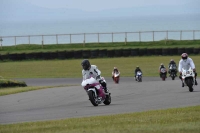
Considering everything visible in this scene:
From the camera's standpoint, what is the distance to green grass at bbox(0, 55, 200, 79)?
144 feet

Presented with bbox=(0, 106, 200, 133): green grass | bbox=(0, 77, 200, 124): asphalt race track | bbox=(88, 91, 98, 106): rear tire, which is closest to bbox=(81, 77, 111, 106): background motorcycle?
bbox=(88, 91, 98, 106): rear tire

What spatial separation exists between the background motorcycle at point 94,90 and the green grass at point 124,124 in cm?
404

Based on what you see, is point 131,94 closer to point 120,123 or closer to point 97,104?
point 97,104

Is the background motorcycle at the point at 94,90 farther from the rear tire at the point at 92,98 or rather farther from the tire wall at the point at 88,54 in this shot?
the tire wall at the point at 88,54

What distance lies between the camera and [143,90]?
25.3 m

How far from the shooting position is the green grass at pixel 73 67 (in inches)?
1727

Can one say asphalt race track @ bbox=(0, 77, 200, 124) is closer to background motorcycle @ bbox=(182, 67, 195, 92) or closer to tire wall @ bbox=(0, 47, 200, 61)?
background motorcycle @ bbox=(182, 67, 195, 92)

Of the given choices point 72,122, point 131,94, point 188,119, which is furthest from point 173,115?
point 131,94

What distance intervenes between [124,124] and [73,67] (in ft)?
120

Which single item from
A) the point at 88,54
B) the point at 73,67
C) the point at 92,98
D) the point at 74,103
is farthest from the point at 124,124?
the point at 88,54

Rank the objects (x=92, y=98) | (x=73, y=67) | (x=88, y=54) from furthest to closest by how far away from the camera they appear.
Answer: (x=88, y=54) → (x=73, y=67) → (x=92, y=98)

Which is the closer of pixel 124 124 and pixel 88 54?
pixel 124 124

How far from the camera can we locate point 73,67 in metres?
48.8

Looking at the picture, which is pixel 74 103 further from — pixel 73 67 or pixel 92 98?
pixel 73 67
